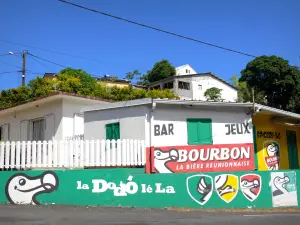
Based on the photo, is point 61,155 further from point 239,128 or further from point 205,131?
point 239,128

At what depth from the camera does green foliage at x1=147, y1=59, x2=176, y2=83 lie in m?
53.5

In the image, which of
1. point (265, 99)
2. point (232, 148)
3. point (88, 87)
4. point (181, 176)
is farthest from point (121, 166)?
point (265, 99)

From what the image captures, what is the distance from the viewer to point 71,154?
11422 mm

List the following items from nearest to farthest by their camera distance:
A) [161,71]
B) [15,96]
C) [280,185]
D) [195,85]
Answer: [280,185]
[15,96]
[195,85]
[161,71]

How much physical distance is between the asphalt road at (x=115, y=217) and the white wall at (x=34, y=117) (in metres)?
5.99

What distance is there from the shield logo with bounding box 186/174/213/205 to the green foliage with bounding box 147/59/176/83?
4166 cm

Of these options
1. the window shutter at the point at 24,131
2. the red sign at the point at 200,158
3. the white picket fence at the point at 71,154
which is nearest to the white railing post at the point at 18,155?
the white picket fence at the point at 71,154

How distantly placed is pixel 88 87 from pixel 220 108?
21.3 metres

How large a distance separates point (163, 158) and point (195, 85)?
125 ft

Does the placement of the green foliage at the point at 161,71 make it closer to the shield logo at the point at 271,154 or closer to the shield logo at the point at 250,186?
the shield logo at the point at 271,154

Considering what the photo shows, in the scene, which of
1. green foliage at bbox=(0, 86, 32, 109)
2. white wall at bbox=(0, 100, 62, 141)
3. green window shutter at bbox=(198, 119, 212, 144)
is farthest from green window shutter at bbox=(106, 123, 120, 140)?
green foliage at bbox=(0, 86, 32, 109)

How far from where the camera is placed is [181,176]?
38.9 feet

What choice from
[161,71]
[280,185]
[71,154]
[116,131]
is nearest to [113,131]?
[116,131]

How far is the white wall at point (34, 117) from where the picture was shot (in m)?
15.9
